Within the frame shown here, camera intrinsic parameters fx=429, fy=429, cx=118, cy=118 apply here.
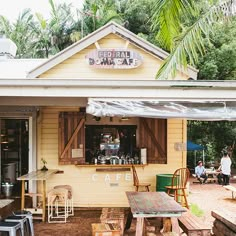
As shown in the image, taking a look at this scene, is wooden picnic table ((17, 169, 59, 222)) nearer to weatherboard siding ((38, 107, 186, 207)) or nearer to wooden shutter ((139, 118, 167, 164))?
weatherboard siding ((38, 107, 186, 207))

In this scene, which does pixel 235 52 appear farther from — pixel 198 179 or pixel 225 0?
pixel 225 0

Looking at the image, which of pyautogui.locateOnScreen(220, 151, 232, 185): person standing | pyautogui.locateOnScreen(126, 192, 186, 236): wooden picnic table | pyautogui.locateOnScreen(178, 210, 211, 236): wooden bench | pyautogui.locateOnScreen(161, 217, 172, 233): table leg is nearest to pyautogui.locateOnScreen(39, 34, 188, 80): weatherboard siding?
pyautogui.locateOnScreen(126, 192, 186, 236): wooden picnic table

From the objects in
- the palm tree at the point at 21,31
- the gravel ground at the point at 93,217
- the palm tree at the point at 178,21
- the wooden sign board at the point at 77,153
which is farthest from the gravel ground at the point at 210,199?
the palm tree at the point at 21,31

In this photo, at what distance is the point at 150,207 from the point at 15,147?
21.1 feet

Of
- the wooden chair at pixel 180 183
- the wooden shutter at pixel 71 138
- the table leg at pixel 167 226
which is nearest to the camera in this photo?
the table leg at pixel 167 226

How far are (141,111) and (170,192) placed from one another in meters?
4.58

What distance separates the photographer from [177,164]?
9.88 meters

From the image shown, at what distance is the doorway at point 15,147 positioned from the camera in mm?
10938

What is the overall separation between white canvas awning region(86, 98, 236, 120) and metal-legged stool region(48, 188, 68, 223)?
134 inches

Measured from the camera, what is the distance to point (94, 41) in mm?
10094

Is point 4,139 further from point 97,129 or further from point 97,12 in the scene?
point 97,12

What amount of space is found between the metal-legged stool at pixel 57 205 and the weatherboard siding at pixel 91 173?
39 centimetres

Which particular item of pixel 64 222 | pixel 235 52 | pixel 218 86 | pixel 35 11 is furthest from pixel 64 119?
pixel 35 11

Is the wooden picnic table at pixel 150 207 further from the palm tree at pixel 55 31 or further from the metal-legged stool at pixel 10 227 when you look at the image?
the palm tree at pixel 55 31
